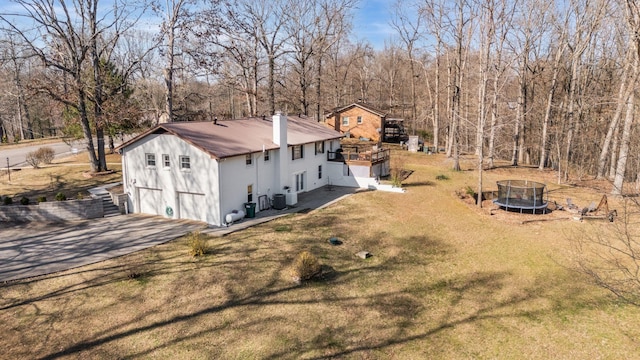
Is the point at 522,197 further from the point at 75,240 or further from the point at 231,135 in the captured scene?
the point at 75,240

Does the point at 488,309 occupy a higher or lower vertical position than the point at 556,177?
lower

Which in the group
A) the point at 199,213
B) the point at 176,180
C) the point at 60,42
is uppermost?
the point at 60,42

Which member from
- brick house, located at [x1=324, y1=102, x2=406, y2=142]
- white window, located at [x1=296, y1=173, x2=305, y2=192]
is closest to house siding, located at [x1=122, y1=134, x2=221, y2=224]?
white window, located at [x1=296, y1=173, x2=305, y2=192]

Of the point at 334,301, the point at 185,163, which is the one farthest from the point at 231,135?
the point at 334,301

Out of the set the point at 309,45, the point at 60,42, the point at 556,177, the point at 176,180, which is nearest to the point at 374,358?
the point at 176,180

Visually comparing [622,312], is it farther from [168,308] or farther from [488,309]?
[168,308]

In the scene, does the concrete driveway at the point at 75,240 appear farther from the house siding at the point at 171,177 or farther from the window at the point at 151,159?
the window at the point at 151,159
